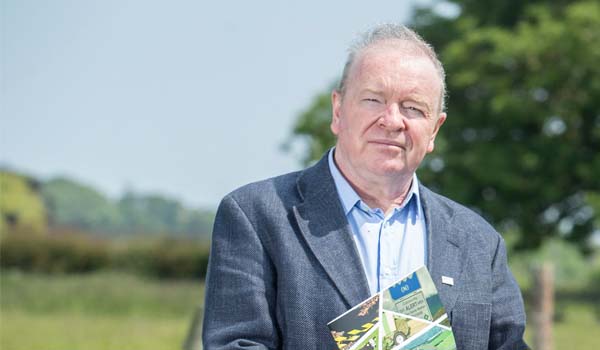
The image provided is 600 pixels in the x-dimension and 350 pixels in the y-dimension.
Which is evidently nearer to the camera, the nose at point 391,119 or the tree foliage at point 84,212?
the nose at point 391,119

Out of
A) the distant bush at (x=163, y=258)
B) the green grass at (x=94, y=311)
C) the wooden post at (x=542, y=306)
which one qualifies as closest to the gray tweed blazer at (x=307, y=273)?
the wooden post at (x=542, y=306)

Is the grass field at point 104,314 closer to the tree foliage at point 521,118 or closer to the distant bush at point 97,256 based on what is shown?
the distant bush at point 97,256

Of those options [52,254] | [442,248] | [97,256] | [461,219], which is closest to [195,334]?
[461,219]

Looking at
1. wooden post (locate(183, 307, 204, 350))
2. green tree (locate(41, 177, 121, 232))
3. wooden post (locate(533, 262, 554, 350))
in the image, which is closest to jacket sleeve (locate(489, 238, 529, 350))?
wooden post (locate(183, 307, 204, 350))

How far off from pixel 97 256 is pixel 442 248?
2674 centimetres

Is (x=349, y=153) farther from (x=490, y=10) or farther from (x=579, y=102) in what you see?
(x=490, y=10)

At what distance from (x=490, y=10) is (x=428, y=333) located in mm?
21278

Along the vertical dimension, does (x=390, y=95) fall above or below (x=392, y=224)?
above

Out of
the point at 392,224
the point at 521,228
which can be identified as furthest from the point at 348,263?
the point at 521,228

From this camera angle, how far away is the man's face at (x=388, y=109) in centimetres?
265

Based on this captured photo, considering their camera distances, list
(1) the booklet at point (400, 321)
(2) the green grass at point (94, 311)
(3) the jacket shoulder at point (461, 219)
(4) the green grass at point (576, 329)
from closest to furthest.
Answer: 1. (1) the booklet at point (400, 321)
2. (3) the jacket shoulder at point (461, 219)
3. (2) the green grass at point (94, 311)
4. (4) the green grass at point (576, 329)

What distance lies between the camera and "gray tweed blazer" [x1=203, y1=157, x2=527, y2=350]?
260cm

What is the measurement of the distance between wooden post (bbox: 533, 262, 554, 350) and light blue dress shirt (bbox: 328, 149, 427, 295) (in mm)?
9997

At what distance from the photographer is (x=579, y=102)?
787 inches
